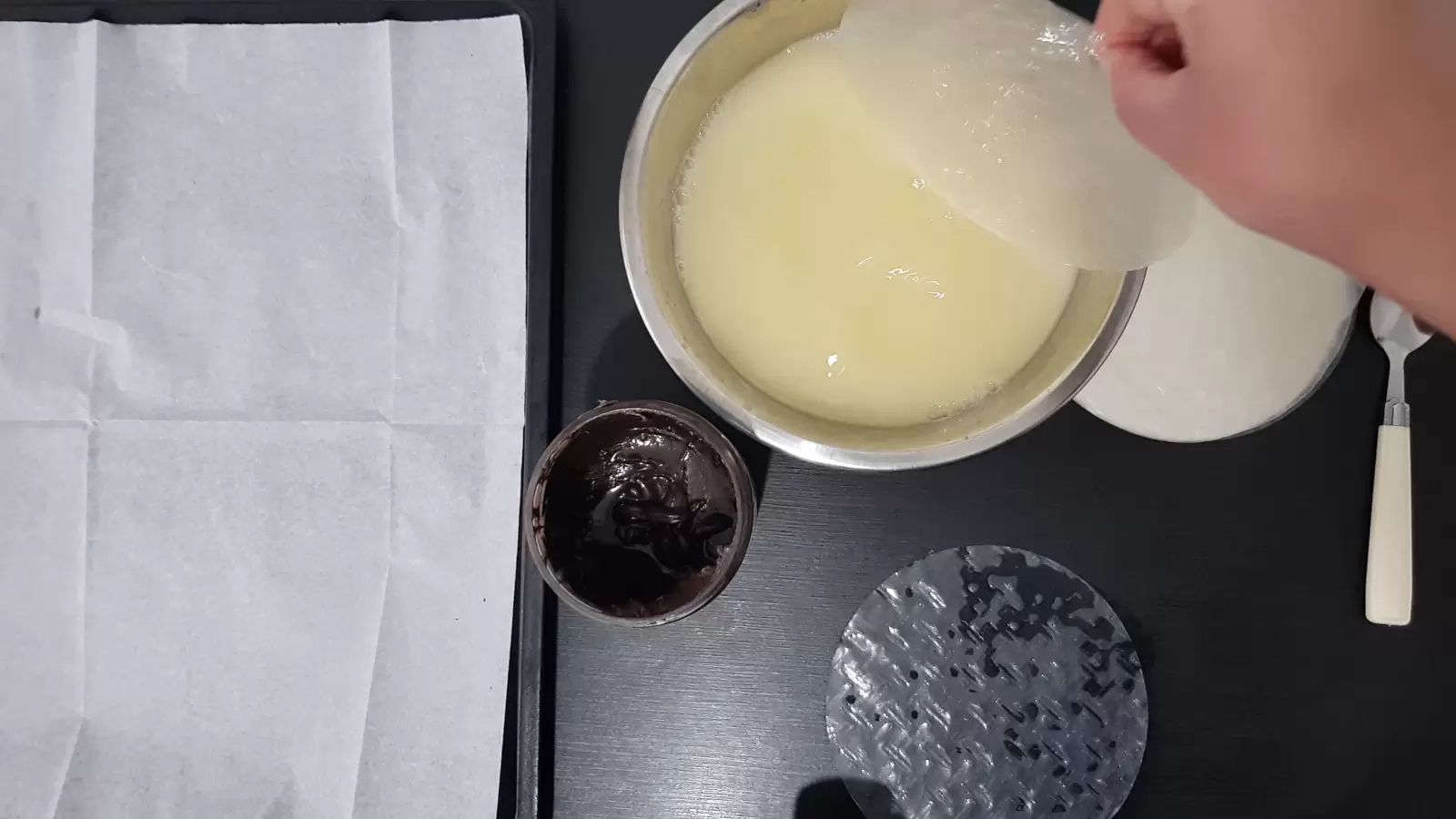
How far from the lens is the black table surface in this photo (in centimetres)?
57

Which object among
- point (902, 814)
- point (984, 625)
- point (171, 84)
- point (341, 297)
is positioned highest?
point (171, 84)

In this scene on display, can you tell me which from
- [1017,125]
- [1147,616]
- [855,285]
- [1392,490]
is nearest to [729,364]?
[855,285]

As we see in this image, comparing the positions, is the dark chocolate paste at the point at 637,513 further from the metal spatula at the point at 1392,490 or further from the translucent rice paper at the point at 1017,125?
the metal spatula at the point at 1392,490

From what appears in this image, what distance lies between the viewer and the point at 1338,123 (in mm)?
354

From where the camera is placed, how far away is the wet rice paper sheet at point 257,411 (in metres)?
0.59

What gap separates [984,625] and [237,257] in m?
0.58

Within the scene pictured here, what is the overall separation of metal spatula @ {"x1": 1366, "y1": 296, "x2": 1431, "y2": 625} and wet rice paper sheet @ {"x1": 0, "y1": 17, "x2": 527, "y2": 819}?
0.56 meters

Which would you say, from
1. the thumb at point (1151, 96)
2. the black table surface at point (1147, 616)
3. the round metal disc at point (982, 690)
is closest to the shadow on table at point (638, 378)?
the black table surface at point (1147, 616)

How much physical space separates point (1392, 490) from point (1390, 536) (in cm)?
3

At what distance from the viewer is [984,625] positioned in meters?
0.59

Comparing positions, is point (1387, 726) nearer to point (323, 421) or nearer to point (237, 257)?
point (323, 421)

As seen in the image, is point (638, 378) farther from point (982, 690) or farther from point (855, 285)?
point (982, 690)

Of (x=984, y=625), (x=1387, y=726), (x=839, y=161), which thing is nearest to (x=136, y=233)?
(x=839, y=161)

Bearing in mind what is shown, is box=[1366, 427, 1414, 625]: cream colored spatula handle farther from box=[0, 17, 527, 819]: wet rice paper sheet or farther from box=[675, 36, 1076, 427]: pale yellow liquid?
box=[0, 17, 527, 819]: wet rice paper sheet
